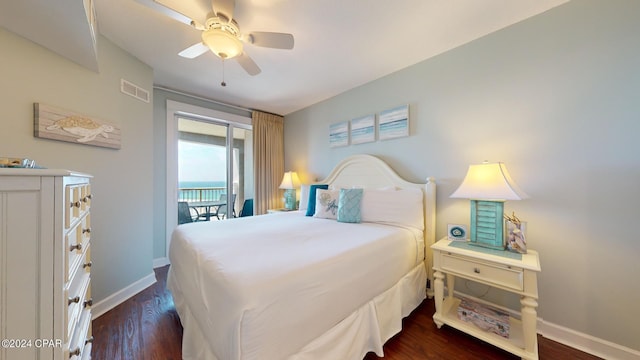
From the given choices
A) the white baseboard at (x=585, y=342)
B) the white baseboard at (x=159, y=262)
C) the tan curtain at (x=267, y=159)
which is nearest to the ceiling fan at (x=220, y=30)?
the tan curtain at (x=267, y=159)

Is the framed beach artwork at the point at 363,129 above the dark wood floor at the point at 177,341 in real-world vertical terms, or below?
above

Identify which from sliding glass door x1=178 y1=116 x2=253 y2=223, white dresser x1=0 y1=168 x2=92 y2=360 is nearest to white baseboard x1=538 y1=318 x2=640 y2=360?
white dresser x1=0 y1=168 x2=92 y2=360

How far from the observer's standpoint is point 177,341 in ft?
5.35

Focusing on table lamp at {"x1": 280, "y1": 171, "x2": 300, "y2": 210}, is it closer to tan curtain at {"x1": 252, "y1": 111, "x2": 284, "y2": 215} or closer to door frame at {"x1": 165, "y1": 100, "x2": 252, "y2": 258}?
tan curtain at {"x1": 252, "y1": 111, "x2": 284, "y2": 215}

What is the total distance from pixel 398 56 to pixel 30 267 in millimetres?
2873

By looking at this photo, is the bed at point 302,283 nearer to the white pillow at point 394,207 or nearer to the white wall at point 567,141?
the white pillow at point 394,207

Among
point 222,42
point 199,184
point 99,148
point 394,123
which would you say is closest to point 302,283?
point 222,42

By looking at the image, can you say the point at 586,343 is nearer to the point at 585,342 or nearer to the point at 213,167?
the point at 585,342

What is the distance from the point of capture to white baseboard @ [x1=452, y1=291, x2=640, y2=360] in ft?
4.61

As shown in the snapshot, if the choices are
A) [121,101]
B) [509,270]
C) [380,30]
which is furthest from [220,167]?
[509,270]

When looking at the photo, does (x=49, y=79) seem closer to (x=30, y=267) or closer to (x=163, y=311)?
(x=30, y=267)

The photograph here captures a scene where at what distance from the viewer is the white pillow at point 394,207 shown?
2195 millimetres

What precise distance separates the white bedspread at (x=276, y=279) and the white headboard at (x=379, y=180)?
1.63 feet

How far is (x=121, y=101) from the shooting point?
2213 millimetres
